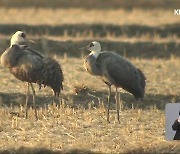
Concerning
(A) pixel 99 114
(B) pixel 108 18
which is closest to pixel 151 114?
(A) pixel 99 114

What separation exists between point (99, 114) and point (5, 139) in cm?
278

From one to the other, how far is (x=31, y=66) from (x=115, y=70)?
172 cm

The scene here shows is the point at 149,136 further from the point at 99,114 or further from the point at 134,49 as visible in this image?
the point at 134,49

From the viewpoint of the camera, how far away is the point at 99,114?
1320 centimetres

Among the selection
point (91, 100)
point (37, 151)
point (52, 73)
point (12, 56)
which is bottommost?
point (37, 151)

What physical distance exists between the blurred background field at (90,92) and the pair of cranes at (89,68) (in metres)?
0.71

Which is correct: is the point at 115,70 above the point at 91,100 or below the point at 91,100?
above

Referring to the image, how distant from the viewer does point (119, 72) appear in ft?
40.5

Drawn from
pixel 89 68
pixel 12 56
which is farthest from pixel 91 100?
pixel 12 56

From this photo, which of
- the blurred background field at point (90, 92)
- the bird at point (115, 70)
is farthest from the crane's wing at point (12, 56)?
the bird at point (115, 70)

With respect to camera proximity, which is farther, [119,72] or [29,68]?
[29,68]

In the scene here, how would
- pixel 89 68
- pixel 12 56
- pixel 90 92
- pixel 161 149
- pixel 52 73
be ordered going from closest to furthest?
pixel 161 149 < pixel 89 68 < pixel 12 56 < pixel 52 73 < pixel 90 92

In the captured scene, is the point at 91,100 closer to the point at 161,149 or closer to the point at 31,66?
the point at 31,66

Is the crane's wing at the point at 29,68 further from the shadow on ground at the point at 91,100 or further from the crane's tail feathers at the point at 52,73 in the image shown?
the shadow on ground at the point at 91,100
